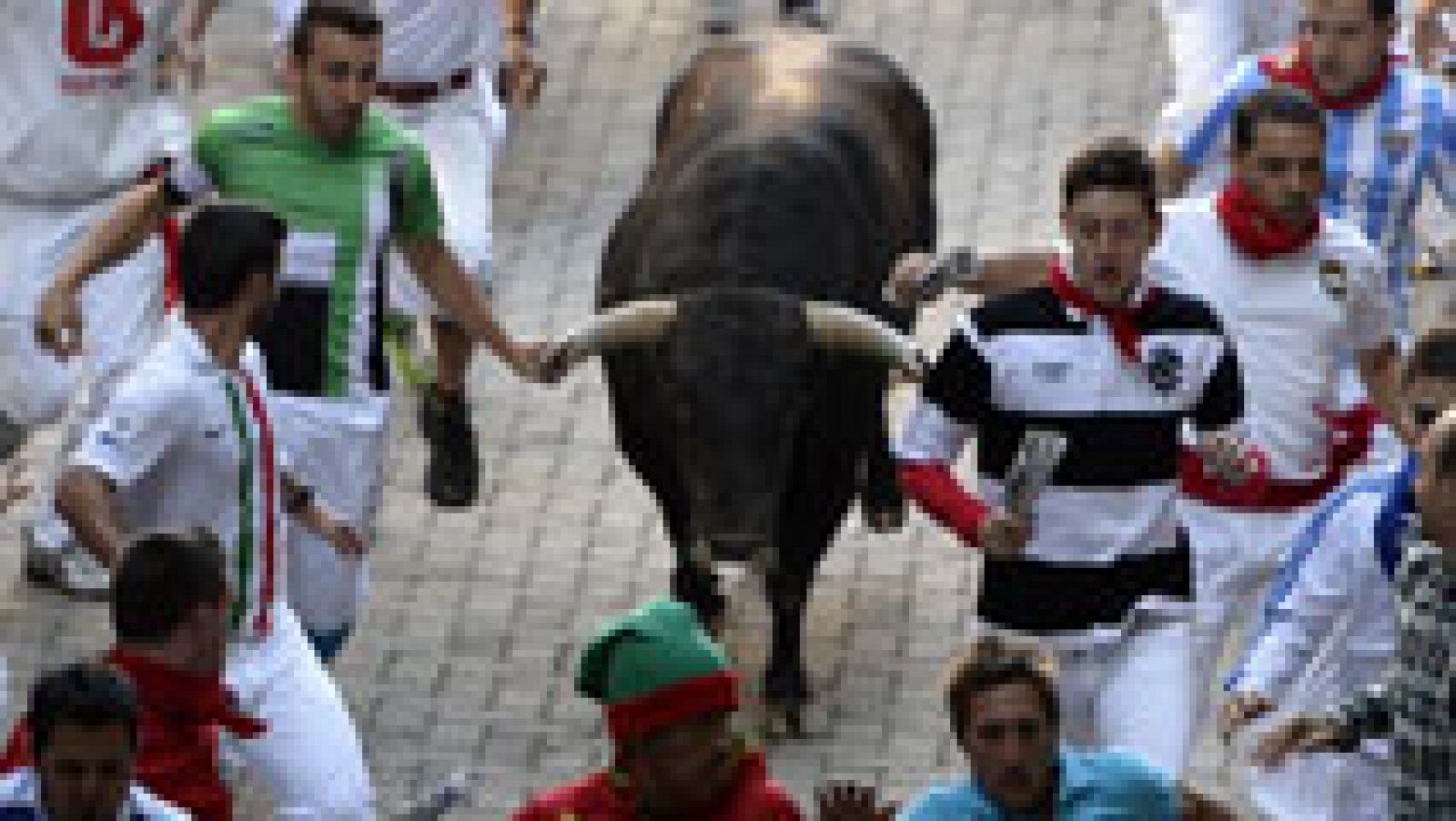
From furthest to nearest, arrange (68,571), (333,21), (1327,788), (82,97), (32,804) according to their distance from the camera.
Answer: (68,571), (82,97), (333,21), (1327,788), (32,804)

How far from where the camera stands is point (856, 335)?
1452 cm

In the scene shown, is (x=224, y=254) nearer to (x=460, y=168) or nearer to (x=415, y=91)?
(x=460, y=168)

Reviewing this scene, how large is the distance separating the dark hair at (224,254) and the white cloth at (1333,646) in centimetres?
247

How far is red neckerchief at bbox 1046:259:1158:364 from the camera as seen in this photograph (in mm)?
12414

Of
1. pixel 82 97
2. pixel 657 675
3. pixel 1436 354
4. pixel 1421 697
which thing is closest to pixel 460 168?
pixel 82 97

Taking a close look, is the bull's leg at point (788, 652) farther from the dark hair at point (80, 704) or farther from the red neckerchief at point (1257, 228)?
the dark hair at point (80, 704)

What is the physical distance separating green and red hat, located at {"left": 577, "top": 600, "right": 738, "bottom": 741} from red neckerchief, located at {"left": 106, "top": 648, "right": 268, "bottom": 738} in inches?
59.7

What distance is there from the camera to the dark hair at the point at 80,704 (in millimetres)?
10039

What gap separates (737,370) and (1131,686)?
230cm

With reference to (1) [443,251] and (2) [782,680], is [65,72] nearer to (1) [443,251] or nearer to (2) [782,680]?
(1) [443,251]

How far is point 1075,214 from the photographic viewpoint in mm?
12422

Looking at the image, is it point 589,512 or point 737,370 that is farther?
point 589,512

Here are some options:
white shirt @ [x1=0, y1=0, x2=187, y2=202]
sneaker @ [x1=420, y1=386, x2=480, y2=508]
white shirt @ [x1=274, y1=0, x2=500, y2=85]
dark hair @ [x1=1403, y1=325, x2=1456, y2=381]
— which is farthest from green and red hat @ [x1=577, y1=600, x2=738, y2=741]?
white shirt @ [x1=274, y1=0, x2=500, y2=85]

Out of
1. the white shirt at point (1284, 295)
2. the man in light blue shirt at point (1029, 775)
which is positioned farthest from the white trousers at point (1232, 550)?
the man in light blue shirt at point (1029, 775)
